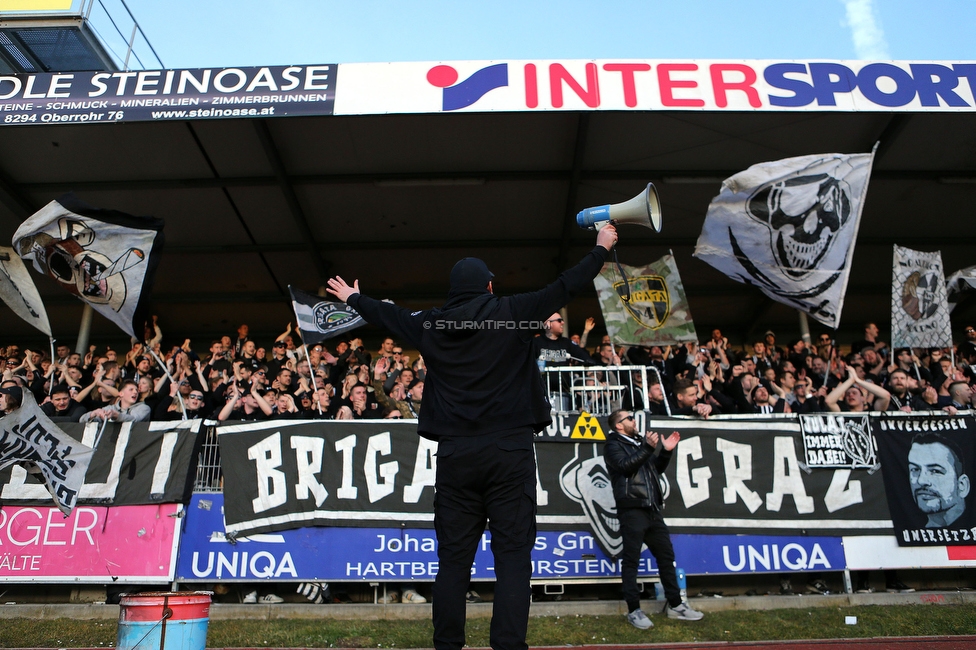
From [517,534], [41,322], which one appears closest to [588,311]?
[41,322]

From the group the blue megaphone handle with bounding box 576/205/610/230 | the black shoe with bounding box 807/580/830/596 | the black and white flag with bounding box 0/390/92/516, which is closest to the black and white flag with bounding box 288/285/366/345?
the black and white flag with bounding box 0/390/92/516

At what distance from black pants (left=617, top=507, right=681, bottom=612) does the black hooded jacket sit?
3.56m

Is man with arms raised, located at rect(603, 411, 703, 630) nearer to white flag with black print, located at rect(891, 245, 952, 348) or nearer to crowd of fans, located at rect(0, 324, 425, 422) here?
crowd of fans, located at rect(0, 324, 425, 422)

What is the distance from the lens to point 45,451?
6.84 metres

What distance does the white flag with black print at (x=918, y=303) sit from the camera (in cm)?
952

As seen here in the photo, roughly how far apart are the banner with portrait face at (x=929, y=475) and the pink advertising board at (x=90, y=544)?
7.96 meters

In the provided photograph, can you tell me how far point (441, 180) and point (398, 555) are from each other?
23.1ft

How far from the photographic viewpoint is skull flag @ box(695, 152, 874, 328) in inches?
338

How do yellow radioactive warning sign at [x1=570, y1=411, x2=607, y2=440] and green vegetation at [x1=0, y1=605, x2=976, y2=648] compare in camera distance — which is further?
yellow radioactive warning sign at [x1=570, y1=411, x2=607, y2=440]

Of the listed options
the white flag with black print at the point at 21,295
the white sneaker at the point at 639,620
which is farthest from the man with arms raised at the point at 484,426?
the white flag with black print at the point at 21,295

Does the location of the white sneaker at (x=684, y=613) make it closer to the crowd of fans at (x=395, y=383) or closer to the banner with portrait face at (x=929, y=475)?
the crowd of fans at (x=395, y=383)

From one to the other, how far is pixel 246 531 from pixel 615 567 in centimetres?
398

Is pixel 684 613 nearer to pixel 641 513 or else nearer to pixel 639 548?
pixel 639 548

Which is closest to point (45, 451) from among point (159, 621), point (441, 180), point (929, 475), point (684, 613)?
point (159, 621)
